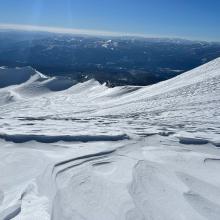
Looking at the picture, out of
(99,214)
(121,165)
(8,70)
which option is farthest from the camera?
(8,70)

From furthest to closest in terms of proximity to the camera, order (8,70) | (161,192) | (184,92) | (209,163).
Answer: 1. (8,70)
2. (184,92)
3. (209,163)
4. (161,192)

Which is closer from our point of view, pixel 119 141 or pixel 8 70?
pixel 119 141

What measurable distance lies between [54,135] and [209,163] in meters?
3.81

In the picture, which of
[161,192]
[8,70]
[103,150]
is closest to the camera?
[161,192]

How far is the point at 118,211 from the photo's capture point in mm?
3787

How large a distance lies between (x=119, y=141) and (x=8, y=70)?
92502mm

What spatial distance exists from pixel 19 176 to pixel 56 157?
1.09 metres

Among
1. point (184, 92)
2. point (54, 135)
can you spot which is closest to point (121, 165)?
point (54, 135)

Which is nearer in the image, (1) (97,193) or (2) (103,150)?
(1) (97,193)

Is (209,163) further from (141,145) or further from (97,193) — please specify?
(97,193)

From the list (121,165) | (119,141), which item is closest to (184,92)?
(119,141)

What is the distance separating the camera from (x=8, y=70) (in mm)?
93188

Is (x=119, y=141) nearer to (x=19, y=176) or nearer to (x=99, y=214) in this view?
(x=19, y=176)

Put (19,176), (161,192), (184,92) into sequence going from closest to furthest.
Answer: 1. (161,192)
2. (19,176)
3. (184,92)
